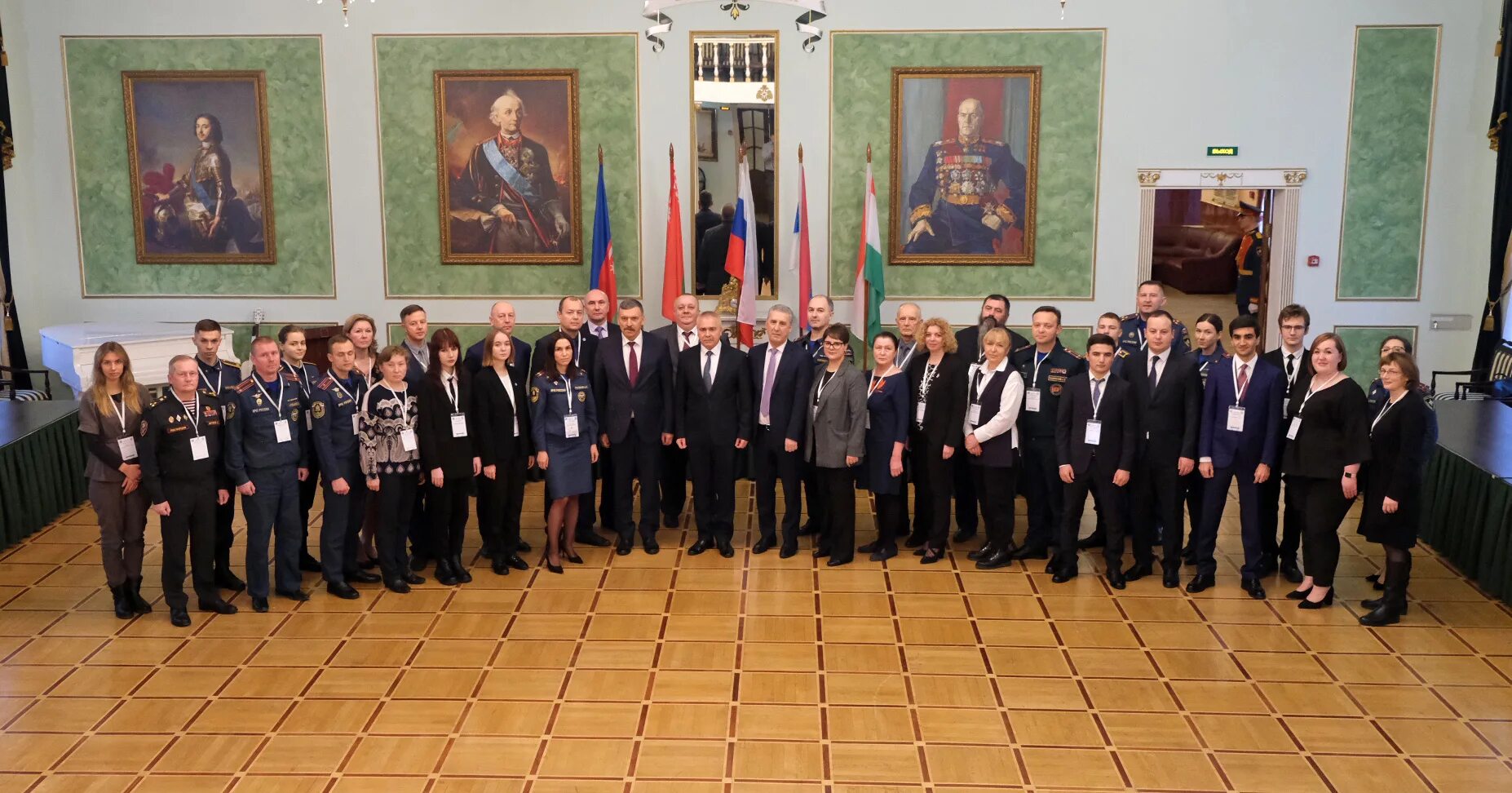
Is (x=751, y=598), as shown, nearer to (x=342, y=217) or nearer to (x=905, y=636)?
(x=905, y=636)

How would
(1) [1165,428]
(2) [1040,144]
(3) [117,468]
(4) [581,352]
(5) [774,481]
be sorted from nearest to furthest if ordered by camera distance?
1. (3) [117,468]
2. (1) [1165,428]
3. (5) [774,481]
4. (4) [581,352]
5. (2) [1040,144]

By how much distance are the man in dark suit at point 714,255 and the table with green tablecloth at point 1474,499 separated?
595cm

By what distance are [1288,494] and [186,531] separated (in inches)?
238

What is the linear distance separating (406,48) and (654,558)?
5.85m

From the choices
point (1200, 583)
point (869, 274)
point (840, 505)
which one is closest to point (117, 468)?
point (840, 505)

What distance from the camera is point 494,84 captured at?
10695mm

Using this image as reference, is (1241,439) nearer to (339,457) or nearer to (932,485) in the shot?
(932,485)

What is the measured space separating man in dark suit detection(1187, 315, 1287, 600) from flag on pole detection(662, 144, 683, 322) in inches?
202

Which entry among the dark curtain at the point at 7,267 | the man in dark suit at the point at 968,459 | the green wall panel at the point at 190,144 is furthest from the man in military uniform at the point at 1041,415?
the dark curtain at the point at 7,267

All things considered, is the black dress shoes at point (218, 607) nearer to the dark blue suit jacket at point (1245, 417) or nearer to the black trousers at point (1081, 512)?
the black trousers at point (1081, 512)

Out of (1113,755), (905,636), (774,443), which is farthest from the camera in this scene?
(774,443)

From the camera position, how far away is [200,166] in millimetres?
10883

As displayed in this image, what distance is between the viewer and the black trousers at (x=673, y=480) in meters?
7.94

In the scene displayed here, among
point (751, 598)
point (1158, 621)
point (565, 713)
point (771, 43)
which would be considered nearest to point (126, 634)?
point (565, 713)
